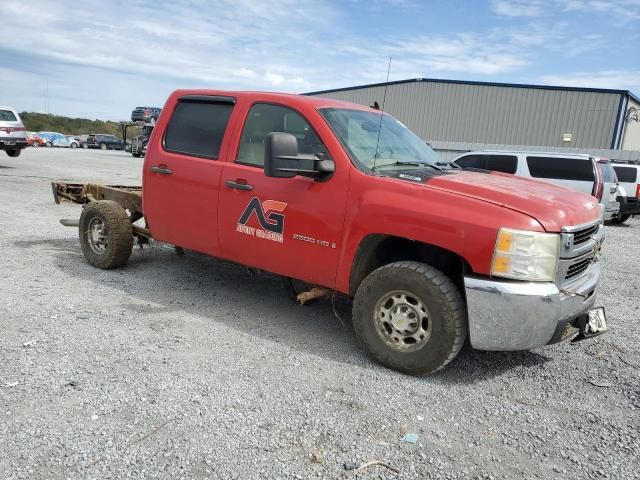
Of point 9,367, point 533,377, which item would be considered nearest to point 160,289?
point 9,367

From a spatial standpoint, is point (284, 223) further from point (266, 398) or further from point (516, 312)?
point (516, 312)

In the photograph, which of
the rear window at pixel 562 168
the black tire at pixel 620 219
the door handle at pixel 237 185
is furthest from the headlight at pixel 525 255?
Result: the black tire at pixel 620 219

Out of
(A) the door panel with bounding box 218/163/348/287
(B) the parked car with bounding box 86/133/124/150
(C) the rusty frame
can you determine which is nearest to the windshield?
(A) the door panel with bounding box 218/163/348/287

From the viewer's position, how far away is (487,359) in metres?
3.89

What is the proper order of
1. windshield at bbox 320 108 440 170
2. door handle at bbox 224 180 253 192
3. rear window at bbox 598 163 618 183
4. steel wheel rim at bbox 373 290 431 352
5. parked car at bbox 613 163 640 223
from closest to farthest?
steel wheel rim at bbox 373 290 431 352 < windshield at bbox 320 108 440 170 < door handle at bbox 224 180 253 192 < rear window at bbox 598 163 618 183 < parked car at bbox 613 163 640 223

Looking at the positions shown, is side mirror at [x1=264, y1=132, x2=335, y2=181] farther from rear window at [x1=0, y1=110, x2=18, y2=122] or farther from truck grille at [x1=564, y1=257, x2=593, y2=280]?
rear window at [x1=0, y1=110, x2=18, y2=122]

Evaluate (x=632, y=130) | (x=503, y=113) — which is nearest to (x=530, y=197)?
(x=503, y=113)

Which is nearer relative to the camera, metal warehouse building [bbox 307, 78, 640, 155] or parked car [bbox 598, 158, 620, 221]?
parked car [bbox 598, 158, 620, 221]

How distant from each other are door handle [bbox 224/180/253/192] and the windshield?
831 millimetres

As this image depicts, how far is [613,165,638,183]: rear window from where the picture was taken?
46.1 ft

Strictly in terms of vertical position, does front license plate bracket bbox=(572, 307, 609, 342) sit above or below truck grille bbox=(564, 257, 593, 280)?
below

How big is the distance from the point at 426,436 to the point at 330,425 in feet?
1.74

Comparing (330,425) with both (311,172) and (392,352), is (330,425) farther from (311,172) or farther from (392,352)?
(311,172)

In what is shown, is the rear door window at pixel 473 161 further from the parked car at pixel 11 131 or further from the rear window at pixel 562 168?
the parked car at pixel 11 131
